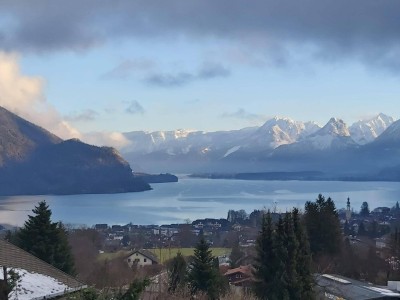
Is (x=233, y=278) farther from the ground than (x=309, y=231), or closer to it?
closer to it

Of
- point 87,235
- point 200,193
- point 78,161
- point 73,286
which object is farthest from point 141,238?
point 78,161

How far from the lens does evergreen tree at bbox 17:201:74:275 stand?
53.4 feet

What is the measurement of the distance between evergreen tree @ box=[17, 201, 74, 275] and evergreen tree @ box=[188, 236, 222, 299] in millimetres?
3045

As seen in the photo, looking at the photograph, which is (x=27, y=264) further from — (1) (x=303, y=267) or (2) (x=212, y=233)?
(2) (x=212, y=233)

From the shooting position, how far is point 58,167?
438 feet

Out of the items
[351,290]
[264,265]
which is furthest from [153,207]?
[264,265]

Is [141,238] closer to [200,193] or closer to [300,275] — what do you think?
[300,275]

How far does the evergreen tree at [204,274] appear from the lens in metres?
15.8

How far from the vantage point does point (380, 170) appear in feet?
647

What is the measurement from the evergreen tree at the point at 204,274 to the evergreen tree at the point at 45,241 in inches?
120

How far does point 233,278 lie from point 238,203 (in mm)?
75909

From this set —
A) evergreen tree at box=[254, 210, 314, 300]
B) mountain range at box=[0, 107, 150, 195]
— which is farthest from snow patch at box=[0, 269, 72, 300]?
mountain range at box=[0, 107, 150, 195]

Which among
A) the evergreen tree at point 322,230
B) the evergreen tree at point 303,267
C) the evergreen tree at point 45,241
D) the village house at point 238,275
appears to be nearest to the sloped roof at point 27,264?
the evergreen tree at point 45,241

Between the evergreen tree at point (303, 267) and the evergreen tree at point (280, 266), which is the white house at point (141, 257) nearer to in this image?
the evergreen tree at point (303, 267)
